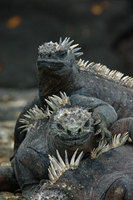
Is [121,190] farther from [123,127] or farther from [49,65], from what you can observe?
[49,65]

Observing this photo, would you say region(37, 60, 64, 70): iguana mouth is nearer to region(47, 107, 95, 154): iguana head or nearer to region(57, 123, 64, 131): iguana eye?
region(47, 107, 95, 154): iguana head

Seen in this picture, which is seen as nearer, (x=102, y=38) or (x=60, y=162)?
(x=60, y=162)

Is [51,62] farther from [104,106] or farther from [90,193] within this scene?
[90,193]

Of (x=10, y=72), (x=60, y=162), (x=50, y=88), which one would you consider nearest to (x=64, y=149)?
(x=60, y=162)

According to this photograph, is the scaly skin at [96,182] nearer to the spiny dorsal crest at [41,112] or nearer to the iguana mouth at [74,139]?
the iguana mouth at [74,139]

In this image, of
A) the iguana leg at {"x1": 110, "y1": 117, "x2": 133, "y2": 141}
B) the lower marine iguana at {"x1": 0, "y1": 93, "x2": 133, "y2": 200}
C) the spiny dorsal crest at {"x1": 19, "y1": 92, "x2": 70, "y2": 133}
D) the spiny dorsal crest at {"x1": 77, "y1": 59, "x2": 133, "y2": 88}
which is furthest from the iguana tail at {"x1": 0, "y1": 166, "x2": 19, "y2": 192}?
the spiny dorsal crest at {"x1": 77, "y1": 59, "x2": 133, "y2": 88}

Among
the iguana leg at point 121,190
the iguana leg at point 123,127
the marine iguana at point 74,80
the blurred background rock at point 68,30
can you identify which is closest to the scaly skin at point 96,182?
the iguana leg at point 121,190
